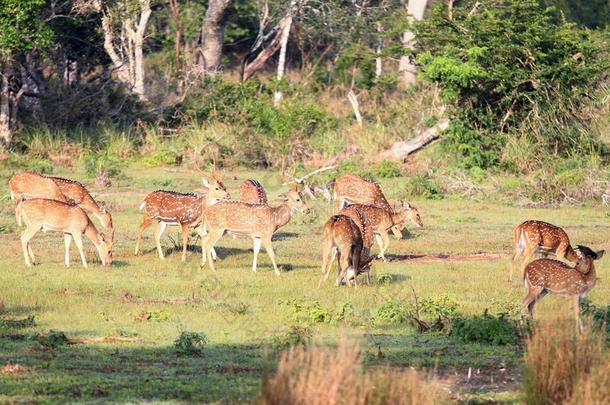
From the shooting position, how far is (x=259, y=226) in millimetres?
18141

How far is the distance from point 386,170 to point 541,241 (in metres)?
11.6

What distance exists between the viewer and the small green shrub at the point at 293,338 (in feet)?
37.8

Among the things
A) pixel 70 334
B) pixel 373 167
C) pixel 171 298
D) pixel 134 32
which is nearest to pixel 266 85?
pixel 134 32

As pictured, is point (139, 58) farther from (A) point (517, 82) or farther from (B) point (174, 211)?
(B) point (174, 211)

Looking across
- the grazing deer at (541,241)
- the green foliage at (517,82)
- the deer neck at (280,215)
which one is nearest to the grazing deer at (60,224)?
the deer neck at (280,215)

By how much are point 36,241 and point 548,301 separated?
875 centimetres

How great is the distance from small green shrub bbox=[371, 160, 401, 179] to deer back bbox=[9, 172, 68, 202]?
9600mm

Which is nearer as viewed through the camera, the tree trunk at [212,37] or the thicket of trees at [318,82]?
the thicket of trees at [318,82]

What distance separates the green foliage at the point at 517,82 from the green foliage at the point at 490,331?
609 inches

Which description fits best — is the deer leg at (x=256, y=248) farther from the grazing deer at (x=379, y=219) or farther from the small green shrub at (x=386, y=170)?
the small green shrub at (x=386, y=170)

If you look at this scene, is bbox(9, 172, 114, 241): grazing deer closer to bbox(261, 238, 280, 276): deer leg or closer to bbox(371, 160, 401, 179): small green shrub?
bbox(261, 238, 280, 276): deer leg

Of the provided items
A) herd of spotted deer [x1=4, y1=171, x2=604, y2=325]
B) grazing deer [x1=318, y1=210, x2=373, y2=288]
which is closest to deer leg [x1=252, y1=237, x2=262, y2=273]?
herd of spotted deer [x1=4, y1=171, x2=604, y2=325]

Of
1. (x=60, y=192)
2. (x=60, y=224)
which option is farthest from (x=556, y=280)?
(x=60, y=192)

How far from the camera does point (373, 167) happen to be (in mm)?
29047
